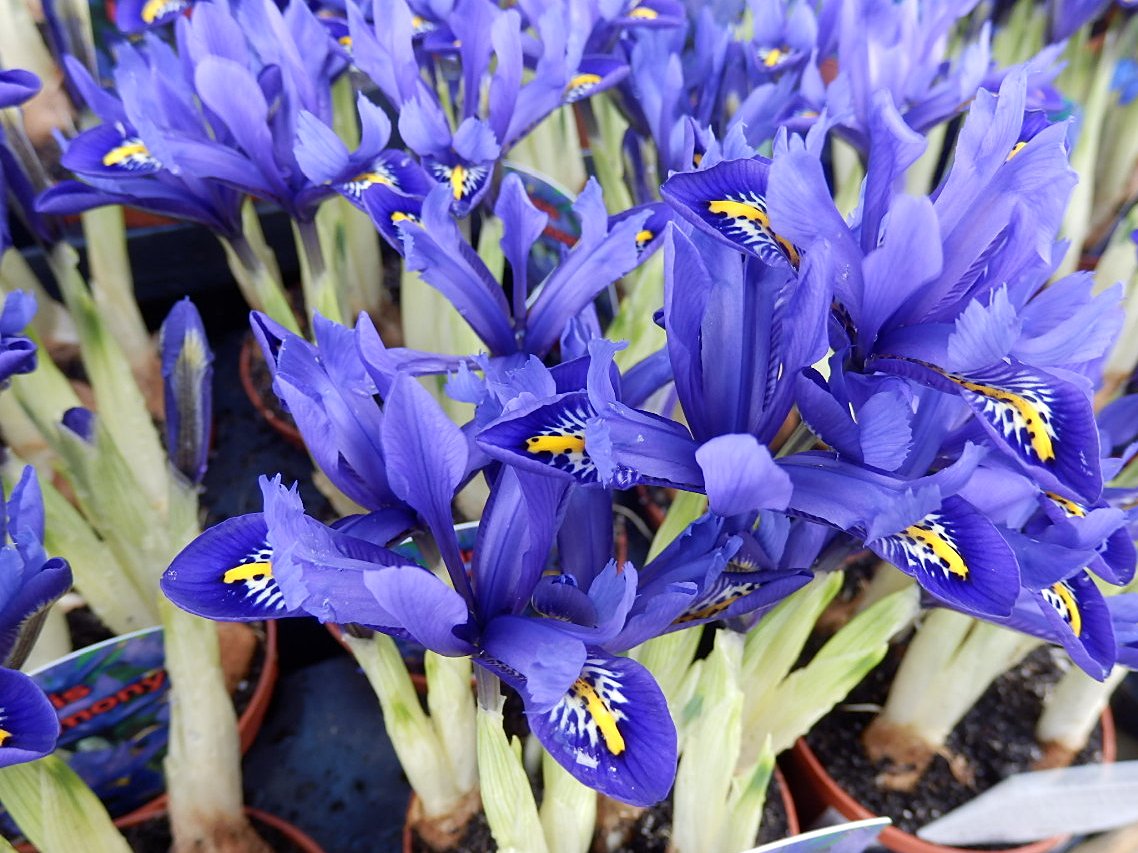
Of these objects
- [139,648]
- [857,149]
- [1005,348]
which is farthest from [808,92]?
[139,648]

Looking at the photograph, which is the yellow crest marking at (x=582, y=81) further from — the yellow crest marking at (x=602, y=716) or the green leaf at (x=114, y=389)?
the yellow crest marking at (x=602, y=716)

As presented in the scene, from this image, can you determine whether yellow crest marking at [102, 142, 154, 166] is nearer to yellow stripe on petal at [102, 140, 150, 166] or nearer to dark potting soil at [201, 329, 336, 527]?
yellow stripe on petal at [102, 140, 150, 166]

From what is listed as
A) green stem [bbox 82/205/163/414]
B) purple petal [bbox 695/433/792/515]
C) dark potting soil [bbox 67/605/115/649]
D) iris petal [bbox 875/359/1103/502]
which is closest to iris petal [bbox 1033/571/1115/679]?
iris petal [bbox 875/359/1103/502]

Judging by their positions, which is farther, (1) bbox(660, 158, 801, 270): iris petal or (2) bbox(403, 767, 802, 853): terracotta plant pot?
(2) bbox(403, 767, 802, 853): terracotta plant pot

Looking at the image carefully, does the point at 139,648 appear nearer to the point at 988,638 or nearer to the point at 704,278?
the point at 704,278

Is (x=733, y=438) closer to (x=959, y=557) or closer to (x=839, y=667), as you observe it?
(x=959, y=557)
